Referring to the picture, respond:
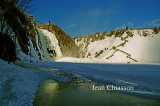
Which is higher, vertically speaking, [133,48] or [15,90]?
[133,48]

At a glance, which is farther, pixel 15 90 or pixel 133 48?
pixel 133 48

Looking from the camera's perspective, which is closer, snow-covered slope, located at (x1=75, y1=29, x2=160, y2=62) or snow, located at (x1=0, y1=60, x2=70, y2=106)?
snow, located at (x1=0, y1=60, x2=70, y2=106)

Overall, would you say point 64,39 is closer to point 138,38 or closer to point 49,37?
point 49,37

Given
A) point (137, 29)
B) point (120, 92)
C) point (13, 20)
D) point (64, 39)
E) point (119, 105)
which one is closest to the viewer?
point (119, 105)

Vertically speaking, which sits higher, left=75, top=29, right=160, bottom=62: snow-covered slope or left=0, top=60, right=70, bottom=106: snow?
left=75, top=29, right=160, bottom=62: snow-covered slope

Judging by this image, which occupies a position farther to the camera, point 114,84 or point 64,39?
point 64,39

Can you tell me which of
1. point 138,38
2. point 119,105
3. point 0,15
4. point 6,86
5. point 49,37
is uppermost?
point 138,38

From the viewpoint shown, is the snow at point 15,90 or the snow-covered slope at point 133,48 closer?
the snow at point 15,90

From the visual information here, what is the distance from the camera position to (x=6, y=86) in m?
3.45

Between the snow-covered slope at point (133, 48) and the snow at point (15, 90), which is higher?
the snow-covered slope at point (133, 48)

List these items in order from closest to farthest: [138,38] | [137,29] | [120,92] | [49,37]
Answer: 1. [120,92]
2. [49,37]
3. [138,38]
4. [137,29]

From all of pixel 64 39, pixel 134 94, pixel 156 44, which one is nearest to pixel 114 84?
pixel 134 94

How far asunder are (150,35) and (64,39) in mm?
69783

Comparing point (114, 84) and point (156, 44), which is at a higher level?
point (156, 44)
